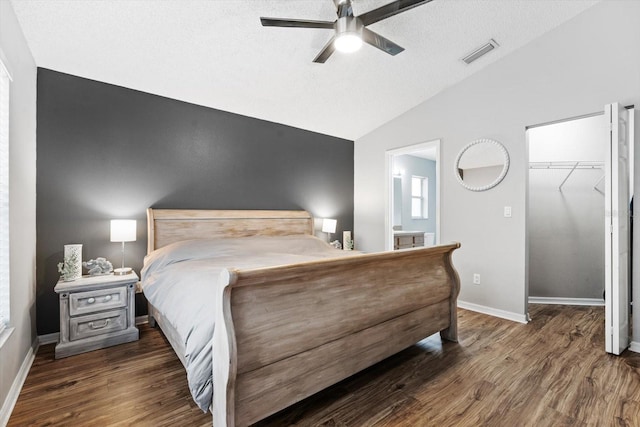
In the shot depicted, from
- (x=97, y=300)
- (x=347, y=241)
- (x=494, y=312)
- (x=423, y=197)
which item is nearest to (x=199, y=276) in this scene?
(x=97, y=300)

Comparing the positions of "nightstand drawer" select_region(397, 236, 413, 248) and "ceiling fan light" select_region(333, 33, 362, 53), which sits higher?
"ceiling fan light" select_region(333, 33, 362, 53)

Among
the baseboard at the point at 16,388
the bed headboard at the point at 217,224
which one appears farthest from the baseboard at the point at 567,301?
the baseboard at the point at 16,388

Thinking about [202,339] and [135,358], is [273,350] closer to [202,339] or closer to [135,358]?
[202,339]

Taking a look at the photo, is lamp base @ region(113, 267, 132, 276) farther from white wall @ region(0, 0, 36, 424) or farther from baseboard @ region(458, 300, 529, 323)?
baseboard @ region(458, 300, 529, 323)

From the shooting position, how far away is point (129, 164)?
3008 mm

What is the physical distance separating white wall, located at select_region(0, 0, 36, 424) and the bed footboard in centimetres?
132

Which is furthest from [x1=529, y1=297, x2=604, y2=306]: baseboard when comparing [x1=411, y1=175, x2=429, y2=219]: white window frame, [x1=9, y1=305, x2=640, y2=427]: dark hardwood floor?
[x1=411, y1=175, x2=429, y2=219]: white window frame

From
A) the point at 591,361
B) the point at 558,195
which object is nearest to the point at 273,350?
the point at 591,361

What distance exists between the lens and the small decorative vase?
2527 mm

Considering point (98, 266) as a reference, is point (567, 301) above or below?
below

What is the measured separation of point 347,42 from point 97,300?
2803 millimetres

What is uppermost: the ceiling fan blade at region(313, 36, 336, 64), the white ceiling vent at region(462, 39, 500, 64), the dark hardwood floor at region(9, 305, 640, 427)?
the white ceiling vent at region(462, 39, 500, 64)

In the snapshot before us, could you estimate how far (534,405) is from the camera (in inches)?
69.0

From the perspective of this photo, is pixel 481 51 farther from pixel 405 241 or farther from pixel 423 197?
pixel 423 197
